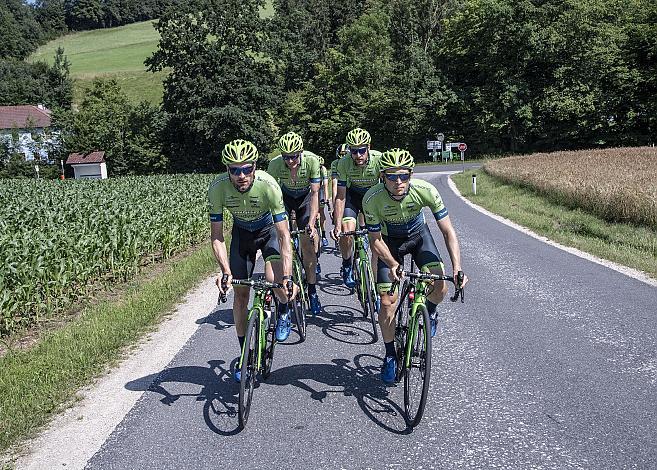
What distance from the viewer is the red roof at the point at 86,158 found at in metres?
61.7

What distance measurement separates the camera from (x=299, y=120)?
62500mm

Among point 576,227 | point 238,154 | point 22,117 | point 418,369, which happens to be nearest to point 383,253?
point 418,369

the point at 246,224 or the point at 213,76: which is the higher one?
the point at 213,76

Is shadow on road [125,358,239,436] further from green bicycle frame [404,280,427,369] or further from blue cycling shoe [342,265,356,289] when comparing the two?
blue cycling shoe [342,265,356,289]

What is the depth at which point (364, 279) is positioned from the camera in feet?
24.6

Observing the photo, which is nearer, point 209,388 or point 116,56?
point 209,388

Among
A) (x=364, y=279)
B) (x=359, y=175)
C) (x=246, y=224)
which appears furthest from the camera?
(x=359, y=175)

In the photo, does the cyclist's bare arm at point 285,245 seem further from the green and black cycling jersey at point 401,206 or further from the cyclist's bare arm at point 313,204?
the cyclist's bare arm at point 313,204

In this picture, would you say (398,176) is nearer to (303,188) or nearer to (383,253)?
(383,253)

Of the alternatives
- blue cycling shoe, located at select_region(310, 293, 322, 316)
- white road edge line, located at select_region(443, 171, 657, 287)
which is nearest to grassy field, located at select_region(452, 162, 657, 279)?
white road edge line, located at select_region(443, 171, 657, 287)

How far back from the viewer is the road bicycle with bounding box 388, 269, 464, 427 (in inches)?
181

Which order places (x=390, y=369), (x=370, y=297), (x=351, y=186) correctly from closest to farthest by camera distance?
(x=390, y=369) → (x=370, y=297) → (x=351, y=186)

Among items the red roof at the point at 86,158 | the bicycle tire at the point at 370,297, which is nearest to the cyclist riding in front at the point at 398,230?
the bicycle tire at the point at 370,297

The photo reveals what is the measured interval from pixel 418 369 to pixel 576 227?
11614mm
